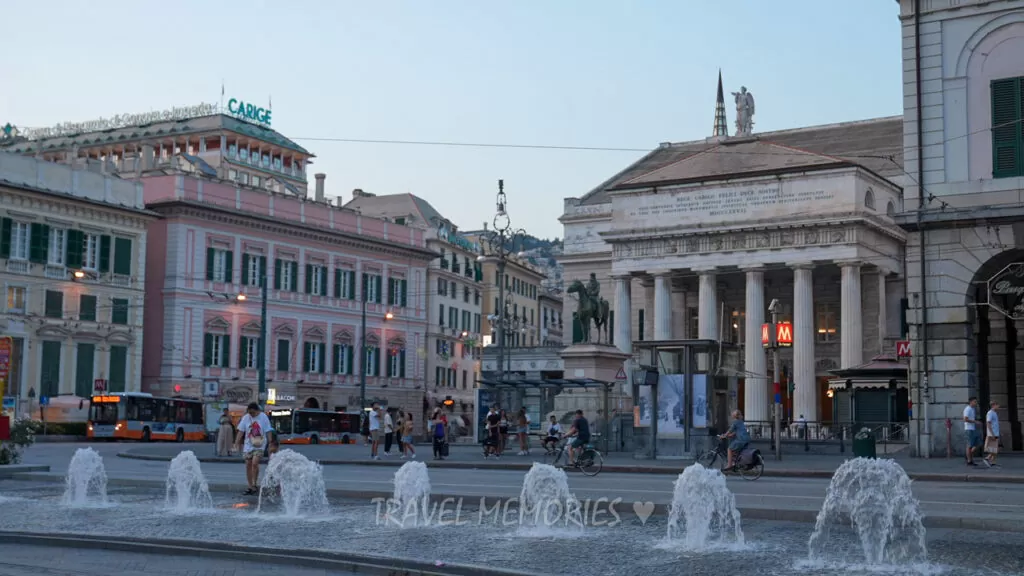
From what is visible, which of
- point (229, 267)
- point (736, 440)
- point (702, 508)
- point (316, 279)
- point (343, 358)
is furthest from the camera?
point (343, 358)

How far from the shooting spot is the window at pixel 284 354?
252 ft

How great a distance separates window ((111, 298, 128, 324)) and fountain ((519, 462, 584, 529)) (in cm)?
5469

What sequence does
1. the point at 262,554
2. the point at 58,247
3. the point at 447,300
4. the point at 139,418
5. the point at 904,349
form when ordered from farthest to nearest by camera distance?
1. the point at 447,300
2. the point at 58,247
3. the point at 139,418
4. the point at 904,349
5. the point at 262,554

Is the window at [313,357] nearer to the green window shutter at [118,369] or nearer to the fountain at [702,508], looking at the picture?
the green window shutter at [118,369]

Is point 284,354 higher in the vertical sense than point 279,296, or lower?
lower

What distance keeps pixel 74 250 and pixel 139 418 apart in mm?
10507

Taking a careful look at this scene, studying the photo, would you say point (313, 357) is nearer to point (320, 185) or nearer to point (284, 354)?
point (284, 354)

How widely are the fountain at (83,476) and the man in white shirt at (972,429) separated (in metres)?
19.5

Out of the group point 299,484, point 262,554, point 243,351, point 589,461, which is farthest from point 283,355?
point 262,554

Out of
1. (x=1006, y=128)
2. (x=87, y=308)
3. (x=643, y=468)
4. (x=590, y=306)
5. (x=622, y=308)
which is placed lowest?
(x=643, y=468)

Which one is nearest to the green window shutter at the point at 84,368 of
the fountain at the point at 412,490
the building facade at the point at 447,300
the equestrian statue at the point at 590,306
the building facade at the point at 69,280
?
the building facade at the point at 69,280

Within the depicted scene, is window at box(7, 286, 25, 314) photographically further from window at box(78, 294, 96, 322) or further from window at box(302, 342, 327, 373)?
window at box(302, 342, 327, 373)

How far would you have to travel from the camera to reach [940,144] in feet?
109

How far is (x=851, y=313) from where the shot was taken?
60375mm
